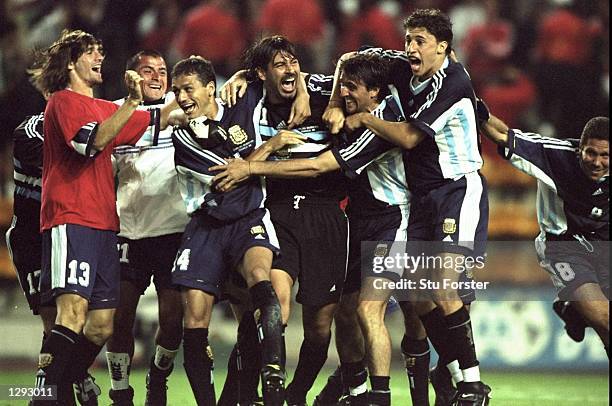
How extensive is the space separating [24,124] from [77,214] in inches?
47.7

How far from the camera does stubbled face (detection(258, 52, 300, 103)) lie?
6.30 metres

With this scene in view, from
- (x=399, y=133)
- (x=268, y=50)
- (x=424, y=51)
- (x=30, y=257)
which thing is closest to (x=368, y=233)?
(x=399, y=133)

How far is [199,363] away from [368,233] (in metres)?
1.31

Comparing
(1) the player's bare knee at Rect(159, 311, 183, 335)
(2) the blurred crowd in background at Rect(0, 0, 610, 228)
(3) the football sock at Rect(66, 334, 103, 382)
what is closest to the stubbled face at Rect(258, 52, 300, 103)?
(1) the player's bare knee at Rect(159, 311, 183, 335)

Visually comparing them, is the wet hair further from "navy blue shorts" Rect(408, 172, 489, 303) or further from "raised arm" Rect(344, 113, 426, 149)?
"navy blue shorts" Rect(408, 172, 489, 303)

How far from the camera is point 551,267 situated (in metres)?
7.06

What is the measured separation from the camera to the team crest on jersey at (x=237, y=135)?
20.4ft

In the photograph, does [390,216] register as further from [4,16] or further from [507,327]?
[4,16]

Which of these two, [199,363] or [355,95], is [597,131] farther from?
[199,363]

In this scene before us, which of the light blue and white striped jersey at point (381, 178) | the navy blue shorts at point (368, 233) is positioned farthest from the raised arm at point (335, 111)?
the navy blue shorts at point (368, 233)

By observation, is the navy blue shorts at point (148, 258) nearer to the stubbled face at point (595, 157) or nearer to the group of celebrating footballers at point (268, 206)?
the group of celebrating footballers at point (268, 206)

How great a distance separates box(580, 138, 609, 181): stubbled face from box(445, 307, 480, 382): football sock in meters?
1.40

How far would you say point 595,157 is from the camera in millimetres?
6711

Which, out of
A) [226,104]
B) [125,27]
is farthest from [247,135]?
[125,27]
